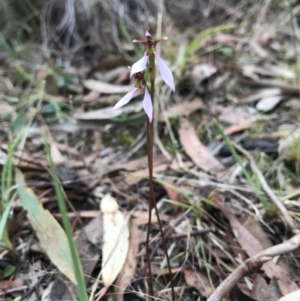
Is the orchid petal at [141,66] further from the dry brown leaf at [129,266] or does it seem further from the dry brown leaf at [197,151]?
the dry brown leaf at [197,151]

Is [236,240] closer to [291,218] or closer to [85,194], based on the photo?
[291,218]

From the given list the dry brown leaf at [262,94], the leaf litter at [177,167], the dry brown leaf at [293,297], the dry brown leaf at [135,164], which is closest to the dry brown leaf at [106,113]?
the leaf litter at [177,167]

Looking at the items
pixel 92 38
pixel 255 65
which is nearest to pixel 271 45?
pixel 255 65

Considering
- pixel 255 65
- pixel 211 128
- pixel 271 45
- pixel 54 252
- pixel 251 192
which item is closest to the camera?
pixel 54 252

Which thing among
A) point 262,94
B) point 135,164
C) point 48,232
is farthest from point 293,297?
point 262,94

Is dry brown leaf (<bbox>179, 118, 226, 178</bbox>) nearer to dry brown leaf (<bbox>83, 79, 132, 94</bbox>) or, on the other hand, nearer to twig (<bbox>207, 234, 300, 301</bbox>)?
dry brown leaf (<bbox>83, 79, 132, 94</bbox>)

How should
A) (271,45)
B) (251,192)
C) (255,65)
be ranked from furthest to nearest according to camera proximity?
(271,45)
(255,65)
(251,192)

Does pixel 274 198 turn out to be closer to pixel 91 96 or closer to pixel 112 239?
pixel 112 239
